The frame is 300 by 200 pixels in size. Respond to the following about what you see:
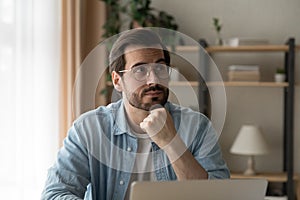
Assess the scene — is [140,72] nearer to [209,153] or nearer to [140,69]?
[140,69]

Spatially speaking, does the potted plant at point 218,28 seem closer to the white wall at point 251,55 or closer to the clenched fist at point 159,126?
the white wall at point 251,55

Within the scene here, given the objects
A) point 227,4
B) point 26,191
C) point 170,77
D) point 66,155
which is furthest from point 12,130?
point 227,4

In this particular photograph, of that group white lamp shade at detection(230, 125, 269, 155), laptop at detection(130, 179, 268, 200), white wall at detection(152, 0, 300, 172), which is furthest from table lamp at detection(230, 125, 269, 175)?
laptop at detection(130, 179, 268, 200)

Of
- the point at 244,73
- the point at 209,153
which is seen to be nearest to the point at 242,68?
the point at 244,73

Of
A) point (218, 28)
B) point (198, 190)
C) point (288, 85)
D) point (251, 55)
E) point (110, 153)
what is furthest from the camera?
point (251, 55)

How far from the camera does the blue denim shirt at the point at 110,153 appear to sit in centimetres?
149

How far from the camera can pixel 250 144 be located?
11.8 feet

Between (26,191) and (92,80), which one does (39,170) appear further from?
(92,80)

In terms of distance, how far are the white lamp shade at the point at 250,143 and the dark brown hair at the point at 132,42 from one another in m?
2.28

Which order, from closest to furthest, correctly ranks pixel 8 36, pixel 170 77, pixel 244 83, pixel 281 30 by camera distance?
pixel 170 77 < pixel 8 36 < pixel 244 83 < pixel 281 30

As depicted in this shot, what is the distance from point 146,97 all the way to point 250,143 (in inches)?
92.2

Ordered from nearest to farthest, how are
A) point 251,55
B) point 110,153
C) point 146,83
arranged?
point 146,83
point 110,153
point 251,55

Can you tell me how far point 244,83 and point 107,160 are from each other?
7.34 feet

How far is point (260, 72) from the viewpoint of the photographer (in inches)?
153
